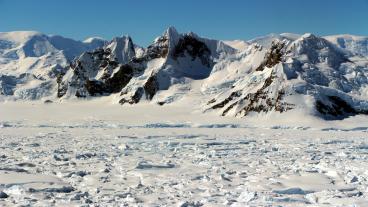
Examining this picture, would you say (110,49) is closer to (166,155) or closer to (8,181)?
(166,155)

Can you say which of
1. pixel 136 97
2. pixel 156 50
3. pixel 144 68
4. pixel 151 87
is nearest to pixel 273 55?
pixel 151 87

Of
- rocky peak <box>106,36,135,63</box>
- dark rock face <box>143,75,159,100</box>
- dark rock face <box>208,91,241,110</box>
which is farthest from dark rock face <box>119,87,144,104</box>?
dark rock face <box>208,91,241,110</box>

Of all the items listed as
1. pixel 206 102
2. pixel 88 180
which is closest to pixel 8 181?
pixel 88 180

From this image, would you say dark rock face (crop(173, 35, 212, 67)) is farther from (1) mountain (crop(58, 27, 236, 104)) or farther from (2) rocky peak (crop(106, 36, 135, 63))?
(2) rocky peak (crop(106, 36, 135, 63))

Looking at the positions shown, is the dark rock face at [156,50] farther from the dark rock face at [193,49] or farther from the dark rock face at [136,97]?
the dark rock face at [136,97]

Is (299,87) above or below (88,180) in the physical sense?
above

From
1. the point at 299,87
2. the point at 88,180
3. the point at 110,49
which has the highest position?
the point at 110,49
